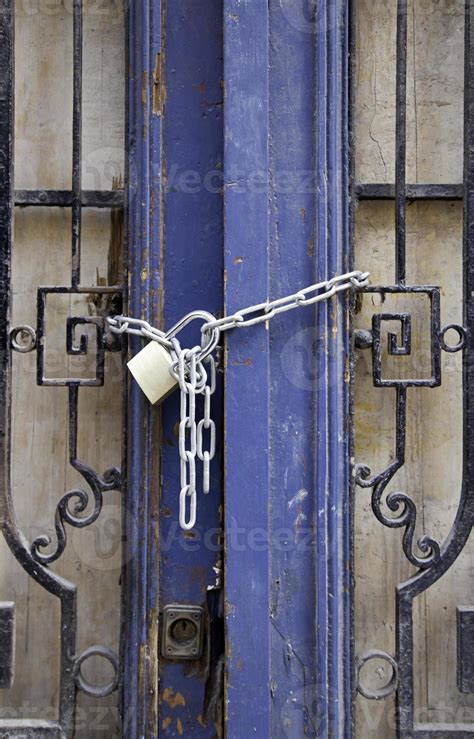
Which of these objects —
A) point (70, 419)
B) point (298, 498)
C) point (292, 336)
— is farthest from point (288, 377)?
point (70, 419)

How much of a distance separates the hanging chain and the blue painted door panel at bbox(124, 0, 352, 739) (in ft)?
0.08

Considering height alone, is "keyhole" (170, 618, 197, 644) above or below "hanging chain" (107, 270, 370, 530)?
below

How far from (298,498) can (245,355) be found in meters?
0.20

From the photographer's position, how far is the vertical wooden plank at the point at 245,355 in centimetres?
89

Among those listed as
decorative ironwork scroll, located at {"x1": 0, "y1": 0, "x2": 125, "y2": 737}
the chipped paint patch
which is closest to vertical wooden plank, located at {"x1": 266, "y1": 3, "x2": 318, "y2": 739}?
the chipped paint patch

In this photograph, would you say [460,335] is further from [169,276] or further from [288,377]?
[169,276]

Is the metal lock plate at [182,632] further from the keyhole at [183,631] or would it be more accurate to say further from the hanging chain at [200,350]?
the hanging chain at [200,350]

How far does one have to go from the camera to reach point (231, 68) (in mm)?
895

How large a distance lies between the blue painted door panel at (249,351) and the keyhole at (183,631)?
2cm

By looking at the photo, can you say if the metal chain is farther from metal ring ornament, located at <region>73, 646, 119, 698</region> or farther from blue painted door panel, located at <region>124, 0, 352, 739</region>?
metal ring ornament, located at <region>73, 646, 119, 698</region>

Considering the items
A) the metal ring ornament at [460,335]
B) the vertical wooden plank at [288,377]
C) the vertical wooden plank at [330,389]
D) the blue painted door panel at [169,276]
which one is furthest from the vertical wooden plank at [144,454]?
the metal ring ornament at [460,335]

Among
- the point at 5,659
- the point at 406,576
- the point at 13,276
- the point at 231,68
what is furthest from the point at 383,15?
the point at 5,659

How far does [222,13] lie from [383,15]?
0.92 ft

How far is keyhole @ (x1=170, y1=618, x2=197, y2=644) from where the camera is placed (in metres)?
0.94
